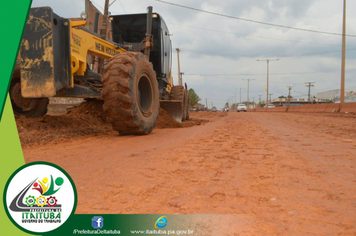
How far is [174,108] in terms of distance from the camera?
35.0 feet

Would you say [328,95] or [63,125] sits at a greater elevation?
[328,95]

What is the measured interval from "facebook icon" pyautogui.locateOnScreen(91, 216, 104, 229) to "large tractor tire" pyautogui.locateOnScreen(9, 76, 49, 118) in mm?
5413

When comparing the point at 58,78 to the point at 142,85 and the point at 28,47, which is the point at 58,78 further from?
the point at 142,85

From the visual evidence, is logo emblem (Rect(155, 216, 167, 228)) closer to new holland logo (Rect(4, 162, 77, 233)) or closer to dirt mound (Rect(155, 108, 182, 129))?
new holland logo (Rect(4, 162, 77, 233))

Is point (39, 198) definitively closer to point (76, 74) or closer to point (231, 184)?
point (231, 184)

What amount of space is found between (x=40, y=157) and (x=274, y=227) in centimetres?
327

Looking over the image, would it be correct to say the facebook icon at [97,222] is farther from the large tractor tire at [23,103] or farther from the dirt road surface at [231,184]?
the large tractor tire at [23,103]

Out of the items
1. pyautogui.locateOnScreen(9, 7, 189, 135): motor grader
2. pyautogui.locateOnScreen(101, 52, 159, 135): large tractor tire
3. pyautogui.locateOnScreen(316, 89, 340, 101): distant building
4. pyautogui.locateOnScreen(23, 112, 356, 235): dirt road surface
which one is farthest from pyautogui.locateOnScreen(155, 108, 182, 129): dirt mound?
pyautogui.locateOnScreen(316, 89, 340, 101): distant building

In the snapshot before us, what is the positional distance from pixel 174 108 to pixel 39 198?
922 cm

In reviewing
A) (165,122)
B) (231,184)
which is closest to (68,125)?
(165,122)

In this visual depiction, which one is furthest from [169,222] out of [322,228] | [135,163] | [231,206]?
[135,163]

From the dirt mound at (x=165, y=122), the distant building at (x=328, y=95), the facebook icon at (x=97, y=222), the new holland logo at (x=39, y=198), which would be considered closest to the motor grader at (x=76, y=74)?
the dirt mound at (x=165, y=122)

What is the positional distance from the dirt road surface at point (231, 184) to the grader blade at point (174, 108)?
6.63 metres

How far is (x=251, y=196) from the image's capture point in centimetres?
206
